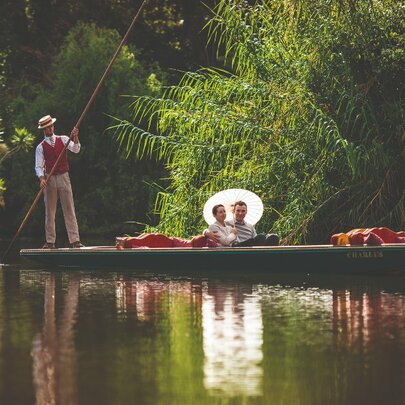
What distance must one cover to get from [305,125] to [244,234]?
2.76 meters

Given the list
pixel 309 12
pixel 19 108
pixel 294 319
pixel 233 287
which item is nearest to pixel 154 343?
pixel 294 319

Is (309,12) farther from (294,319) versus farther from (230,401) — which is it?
(230,401)

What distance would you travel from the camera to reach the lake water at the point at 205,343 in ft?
25.7

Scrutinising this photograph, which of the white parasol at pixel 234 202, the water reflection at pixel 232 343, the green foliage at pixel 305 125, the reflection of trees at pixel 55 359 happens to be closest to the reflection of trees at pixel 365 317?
the water reflection at pixel 232 343

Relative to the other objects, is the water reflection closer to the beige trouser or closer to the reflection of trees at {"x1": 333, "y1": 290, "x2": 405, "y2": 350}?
the reflection of trees at {"x1": 333, "y1": 290, "x2": 405, "y2": 350}

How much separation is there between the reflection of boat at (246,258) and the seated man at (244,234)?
370mm

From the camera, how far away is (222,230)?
18.1m

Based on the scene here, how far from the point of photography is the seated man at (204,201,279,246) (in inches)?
711

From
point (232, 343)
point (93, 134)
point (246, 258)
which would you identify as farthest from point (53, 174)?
point (93, 134)

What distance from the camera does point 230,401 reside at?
7.48 metres

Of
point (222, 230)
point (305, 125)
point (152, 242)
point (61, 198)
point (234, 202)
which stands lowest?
point (152, 242)

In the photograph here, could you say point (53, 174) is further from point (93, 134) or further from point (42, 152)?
point (93, 134)

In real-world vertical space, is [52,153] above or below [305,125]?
below

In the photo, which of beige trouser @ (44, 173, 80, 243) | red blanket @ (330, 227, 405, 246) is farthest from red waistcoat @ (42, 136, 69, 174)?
red blanket @ (330, 227, 405, 246)
